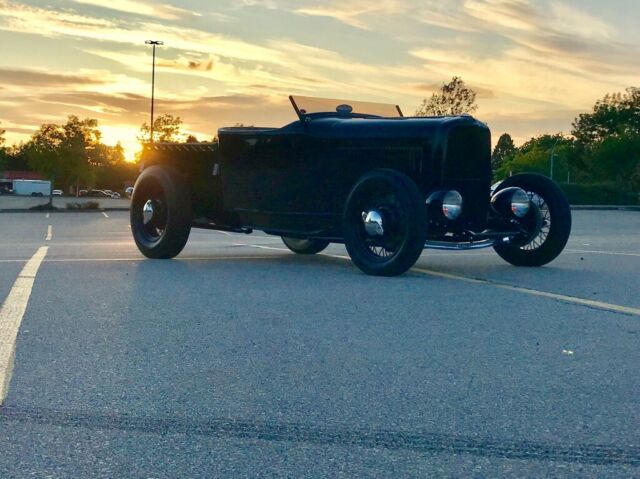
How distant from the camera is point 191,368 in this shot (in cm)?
425

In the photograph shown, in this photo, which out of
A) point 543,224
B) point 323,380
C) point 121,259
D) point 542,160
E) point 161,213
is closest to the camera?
point 323,380

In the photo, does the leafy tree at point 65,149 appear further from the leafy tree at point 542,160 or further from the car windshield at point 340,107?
the leafy tree at point 542,160

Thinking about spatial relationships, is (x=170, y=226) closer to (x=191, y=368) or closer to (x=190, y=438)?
(x=191, y=368)

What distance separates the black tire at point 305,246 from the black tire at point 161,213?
4.76ft

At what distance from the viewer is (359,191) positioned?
845cm

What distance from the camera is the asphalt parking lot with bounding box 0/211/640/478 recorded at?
2.93 metres

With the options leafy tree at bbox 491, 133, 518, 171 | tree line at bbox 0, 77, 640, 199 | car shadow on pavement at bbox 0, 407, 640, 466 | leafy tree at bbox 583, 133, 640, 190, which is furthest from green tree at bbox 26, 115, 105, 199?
leafy tree at bbox 491, 133, 518, 171

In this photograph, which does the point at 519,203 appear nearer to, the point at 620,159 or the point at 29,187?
the point at 620,159

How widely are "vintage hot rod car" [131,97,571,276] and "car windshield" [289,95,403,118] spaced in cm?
1

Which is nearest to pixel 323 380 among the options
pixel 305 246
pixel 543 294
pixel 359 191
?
pixel 543 294

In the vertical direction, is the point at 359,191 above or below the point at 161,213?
above

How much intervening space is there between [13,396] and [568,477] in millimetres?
2211

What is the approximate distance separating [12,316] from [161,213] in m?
4.80

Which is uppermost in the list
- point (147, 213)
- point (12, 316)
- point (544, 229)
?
point (544, 229)
